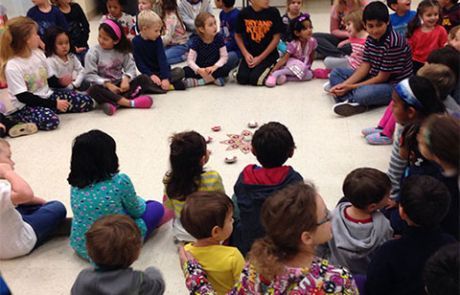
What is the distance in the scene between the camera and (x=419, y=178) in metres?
1.50

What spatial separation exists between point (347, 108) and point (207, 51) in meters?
1.37

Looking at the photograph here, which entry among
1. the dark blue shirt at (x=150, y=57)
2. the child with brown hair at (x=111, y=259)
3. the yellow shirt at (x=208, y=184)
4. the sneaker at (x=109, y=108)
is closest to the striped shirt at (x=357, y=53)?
the dark blue shirt at (x=150, y=57)

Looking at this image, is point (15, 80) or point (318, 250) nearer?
point (318, 250)

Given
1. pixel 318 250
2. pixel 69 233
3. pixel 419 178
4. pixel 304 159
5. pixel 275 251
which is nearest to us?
pixel 275 251

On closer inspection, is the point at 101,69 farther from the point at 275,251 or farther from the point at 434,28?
the point at 275,251

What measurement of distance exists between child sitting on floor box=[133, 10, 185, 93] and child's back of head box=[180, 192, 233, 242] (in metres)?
2.58

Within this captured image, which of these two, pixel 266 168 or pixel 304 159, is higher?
pixel 266 168

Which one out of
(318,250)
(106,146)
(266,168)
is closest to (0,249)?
(106,146)

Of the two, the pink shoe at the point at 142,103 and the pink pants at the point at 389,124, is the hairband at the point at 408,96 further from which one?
the pink shoe at the point at 142,103

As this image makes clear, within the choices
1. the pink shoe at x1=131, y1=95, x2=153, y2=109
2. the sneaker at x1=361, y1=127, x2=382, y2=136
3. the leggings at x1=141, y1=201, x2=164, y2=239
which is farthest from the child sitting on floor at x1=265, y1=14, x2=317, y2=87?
the leggings at x1=141, y1=201, x2=164, y2=239

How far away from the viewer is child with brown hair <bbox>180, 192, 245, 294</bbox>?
1.53m

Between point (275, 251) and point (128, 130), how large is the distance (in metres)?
2.30

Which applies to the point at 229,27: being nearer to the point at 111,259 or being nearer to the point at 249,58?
the point at 249,58

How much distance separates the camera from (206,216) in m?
1.52
